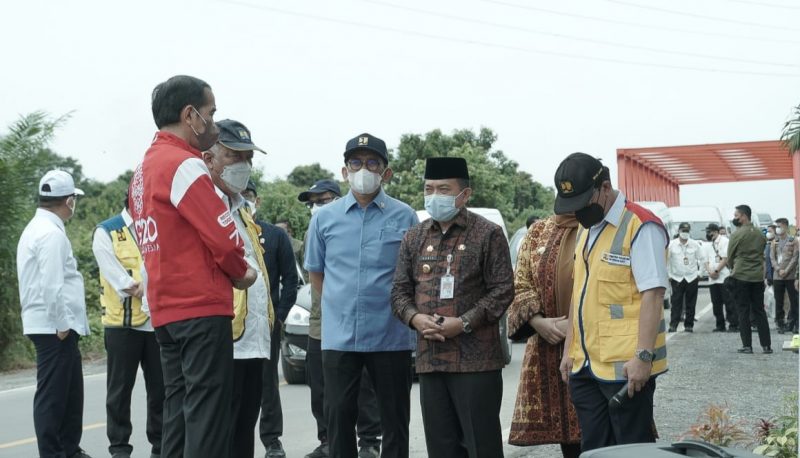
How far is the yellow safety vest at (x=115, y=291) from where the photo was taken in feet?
27.8

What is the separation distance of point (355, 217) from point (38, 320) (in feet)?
8.61

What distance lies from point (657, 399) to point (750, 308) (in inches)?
281

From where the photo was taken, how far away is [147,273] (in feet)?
17.4

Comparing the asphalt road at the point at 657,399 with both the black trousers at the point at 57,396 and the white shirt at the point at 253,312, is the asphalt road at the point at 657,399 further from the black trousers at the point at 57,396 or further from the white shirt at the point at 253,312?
the white shirt at the point at 253,312

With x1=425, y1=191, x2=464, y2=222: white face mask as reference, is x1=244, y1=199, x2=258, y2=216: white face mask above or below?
above

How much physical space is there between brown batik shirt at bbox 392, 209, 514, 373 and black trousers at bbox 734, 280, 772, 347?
1185 centimetres

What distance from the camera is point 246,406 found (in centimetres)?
652

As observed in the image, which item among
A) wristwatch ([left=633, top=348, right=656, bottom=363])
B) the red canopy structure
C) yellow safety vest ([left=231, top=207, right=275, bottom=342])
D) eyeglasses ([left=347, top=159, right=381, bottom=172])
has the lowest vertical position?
wristwatch ([left=633, top=348, right=656, bottom=363])

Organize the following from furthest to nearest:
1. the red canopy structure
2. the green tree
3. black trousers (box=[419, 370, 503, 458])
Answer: the green tree → the red canopy structure → black trousers (box=[419, 370, 503, 458])

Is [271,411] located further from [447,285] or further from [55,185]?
[447,285]

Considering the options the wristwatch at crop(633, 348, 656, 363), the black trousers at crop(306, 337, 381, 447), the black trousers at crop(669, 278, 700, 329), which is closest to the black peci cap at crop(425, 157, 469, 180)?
the wristwatch at crop(633, 348, 656, 363)

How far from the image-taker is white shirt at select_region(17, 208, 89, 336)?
811cm

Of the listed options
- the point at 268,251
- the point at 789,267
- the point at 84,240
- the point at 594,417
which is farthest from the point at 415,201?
the point at 594,417

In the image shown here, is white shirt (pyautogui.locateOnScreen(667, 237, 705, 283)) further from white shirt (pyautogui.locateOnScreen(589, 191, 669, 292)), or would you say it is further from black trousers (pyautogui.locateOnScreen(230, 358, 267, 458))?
white shirt (pyautogui.locateOnScreen(589, 191, 669, 292))
